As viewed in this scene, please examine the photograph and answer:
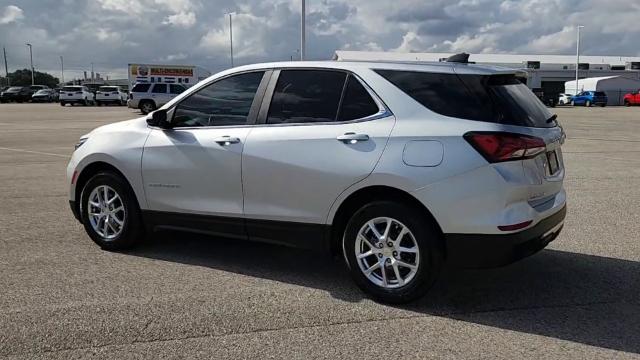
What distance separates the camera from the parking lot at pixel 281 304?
3.77 metres

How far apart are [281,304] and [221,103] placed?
6.21ft

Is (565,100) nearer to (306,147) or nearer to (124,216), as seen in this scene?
(124,216)

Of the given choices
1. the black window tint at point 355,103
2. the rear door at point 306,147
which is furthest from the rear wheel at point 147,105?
the black window tint at point 355,103

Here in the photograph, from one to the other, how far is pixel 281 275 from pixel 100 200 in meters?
2.03

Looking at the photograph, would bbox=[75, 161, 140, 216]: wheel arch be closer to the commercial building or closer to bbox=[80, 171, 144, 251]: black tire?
bbox=[80, 171, 144, 251]: black tire

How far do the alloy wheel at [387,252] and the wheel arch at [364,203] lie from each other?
0.16m

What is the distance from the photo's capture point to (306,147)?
4.68m

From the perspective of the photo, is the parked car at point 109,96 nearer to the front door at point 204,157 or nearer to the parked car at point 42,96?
the parked car at point 42,96

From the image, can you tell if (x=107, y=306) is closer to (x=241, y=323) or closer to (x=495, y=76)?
(x=241, y=323)

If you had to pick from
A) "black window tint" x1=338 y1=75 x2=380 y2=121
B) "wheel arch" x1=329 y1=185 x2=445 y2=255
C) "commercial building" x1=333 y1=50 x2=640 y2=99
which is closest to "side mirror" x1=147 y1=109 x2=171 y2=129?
"black window tint" x1=338 y1=75 x2=380 y2=121

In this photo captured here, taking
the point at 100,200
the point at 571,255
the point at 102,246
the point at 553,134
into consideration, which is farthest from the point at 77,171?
the point at 571,255

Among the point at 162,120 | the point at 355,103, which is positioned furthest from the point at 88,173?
the point at 355,103

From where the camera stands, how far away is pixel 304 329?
4020mm

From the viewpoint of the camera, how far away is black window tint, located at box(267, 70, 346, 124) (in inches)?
187
